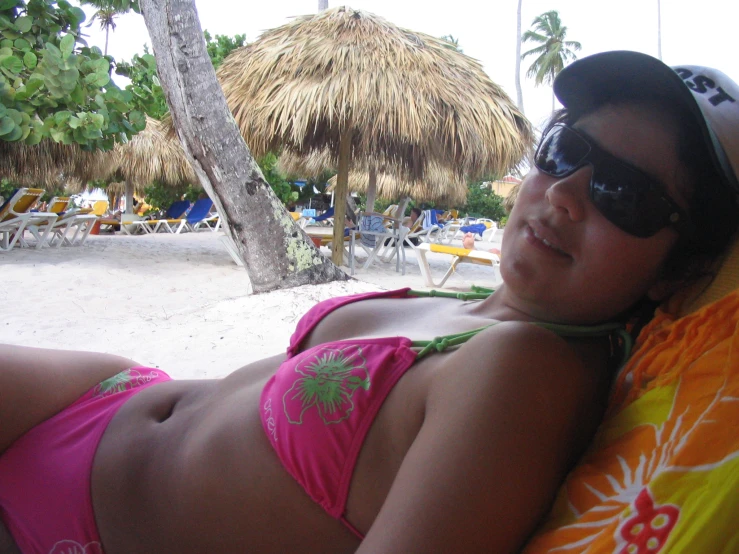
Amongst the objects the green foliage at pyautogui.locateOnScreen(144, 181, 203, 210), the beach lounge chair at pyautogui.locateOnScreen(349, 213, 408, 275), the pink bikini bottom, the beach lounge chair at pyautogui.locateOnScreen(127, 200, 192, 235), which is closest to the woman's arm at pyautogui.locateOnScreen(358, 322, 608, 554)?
the pink bikini bottom

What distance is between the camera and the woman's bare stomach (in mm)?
895

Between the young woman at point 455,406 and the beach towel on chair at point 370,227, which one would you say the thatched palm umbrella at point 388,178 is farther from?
the young woman at point 455,406

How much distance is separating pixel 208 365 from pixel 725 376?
305cm

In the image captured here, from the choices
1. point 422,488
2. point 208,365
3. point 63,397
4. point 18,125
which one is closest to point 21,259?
point 18,125

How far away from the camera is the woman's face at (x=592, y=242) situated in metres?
0.92

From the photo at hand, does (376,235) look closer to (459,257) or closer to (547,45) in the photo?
(459,257)

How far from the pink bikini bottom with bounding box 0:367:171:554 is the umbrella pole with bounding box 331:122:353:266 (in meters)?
7.28

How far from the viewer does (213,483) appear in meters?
1.01

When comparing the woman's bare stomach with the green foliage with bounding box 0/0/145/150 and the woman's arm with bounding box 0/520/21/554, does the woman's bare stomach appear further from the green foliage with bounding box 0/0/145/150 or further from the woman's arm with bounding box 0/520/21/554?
the green foliage with bounding box 0/0/145/150

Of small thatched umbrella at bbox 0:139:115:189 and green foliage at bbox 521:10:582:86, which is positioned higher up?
green foliage at bbox 521:10:582:86

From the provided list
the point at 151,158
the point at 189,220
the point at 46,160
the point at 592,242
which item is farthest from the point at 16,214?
the point at 592,242

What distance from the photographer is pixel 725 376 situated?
663 millimetres

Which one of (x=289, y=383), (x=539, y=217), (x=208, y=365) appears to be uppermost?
(x=539, y=217)

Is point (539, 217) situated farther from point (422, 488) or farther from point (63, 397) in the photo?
point (63, 397)
